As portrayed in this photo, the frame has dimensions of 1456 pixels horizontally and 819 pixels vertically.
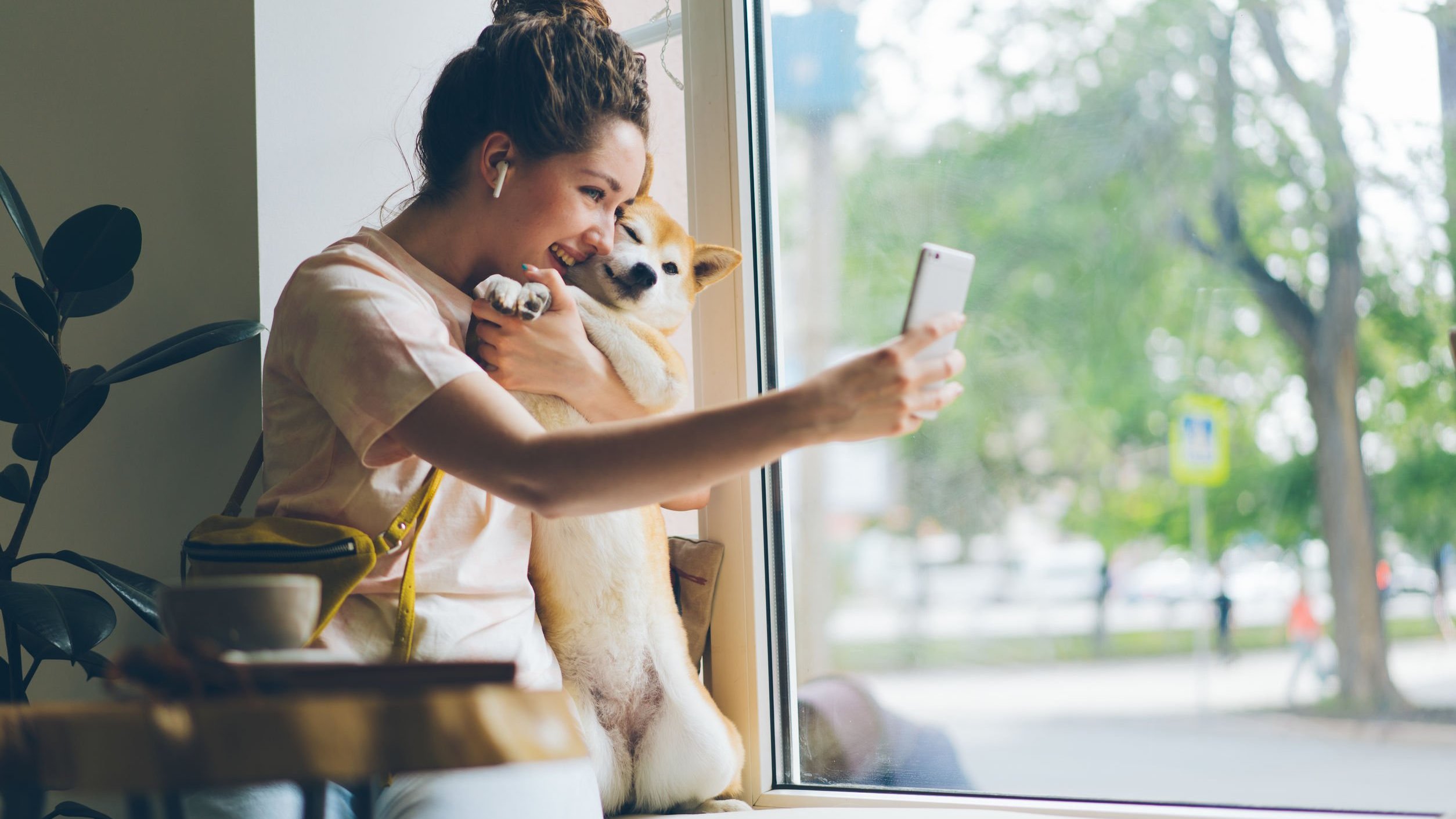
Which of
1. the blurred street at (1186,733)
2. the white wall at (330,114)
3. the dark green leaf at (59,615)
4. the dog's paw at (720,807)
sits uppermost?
the white wall at (330,114)

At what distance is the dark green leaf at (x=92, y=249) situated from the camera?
132 centimetres

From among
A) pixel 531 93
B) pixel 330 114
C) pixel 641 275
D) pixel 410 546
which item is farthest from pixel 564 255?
pixel 330 114

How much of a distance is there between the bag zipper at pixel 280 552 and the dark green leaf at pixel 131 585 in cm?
35

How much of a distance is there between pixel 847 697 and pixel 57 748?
118 centimetres

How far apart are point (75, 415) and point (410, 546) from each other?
62 cm

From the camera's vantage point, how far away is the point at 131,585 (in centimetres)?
130

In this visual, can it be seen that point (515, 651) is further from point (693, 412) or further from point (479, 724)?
point (479, 724)

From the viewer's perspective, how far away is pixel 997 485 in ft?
5.01

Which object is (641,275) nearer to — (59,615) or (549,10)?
(549,10)

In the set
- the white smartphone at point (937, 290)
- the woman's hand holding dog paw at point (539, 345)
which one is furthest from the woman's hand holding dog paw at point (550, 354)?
the white smartphone at point (937, 290)

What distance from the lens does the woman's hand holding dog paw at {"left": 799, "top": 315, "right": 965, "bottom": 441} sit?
869 millimetres

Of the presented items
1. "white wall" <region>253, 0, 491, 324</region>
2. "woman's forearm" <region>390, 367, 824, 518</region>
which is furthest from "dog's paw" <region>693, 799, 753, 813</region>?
"white wall" <region>253, 0, 491, 324</region>

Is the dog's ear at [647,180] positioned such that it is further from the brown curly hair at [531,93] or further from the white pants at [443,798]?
the white pants at [443,798]

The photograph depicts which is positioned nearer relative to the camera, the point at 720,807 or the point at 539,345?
the point at 539,345
